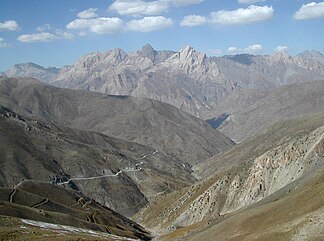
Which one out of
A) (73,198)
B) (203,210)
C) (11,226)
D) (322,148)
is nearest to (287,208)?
(11,226)

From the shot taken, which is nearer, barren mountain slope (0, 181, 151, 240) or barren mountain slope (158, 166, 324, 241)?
barren mountain slope (158, 166, 324, 241)

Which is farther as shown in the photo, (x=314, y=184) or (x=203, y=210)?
(x=203, y=210)

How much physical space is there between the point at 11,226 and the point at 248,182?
297 feet

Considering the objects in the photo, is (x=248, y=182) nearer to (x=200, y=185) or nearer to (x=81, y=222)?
(x=200, y=185)

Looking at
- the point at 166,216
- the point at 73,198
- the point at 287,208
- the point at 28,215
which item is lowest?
the point at 166,216

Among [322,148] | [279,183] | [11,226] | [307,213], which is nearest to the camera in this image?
[307,213]

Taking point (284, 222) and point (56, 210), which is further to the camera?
point (56, 210)

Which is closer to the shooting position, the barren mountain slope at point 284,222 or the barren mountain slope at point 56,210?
the barren mountain slope at point 284,222

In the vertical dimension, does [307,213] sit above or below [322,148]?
above

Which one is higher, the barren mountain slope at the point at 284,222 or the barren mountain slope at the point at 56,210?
the barren mountain slope at the point at 284,222

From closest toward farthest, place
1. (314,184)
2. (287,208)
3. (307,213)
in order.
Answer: (307,213)
(287,208)
(314,184)

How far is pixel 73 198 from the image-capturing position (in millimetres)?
189500

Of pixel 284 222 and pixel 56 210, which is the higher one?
pixel 284 222

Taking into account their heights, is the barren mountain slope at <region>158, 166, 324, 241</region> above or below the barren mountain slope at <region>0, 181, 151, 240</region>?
above
